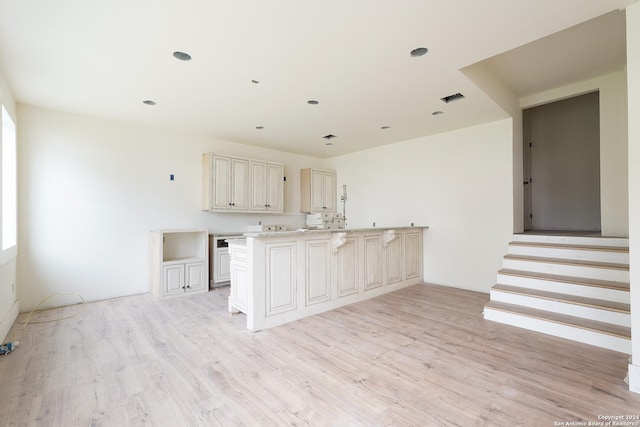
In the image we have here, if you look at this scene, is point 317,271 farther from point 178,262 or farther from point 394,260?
point 178,262

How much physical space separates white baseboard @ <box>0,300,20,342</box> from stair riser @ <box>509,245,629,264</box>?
246 inches

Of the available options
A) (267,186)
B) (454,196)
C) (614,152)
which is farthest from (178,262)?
(614,152)

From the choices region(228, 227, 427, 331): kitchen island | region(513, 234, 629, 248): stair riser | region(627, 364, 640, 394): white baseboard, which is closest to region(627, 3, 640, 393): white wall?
region(627, 364, 640, 394): white baseboard

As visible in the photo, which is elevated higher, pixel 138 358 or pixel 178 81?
pixel 178 81

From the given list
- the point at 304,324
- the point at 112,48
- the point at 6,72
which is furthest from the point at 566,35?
the point at 6,72

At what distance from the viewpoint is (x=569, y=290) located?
10.9ft

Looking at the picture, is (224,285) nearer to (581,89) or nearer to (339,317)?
(339,317)

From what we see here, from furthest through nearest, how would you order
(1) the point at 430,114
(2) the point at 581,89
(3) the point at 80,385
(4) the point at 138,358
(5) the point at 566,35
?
(1) the point at 430,114
(2) the point at 581,89
(5) the point at 566,35
(4) the point at 138,358
(3) the point at 80,385

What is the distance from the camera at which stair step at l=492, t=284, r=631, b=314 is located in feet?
9.47

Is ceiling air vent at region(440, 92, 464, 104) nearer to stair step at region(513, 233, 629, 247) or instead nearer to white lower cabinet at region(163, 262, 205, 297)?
stair step at region(513, 233, 629, 247)

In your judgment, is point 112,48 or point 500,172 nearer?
point 112,48

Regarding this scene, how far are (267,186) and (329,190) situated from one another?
67.0 inches

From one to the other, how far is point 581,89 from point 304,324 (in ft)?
16.3

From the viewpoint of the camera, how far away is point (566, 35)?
9.70 feet
